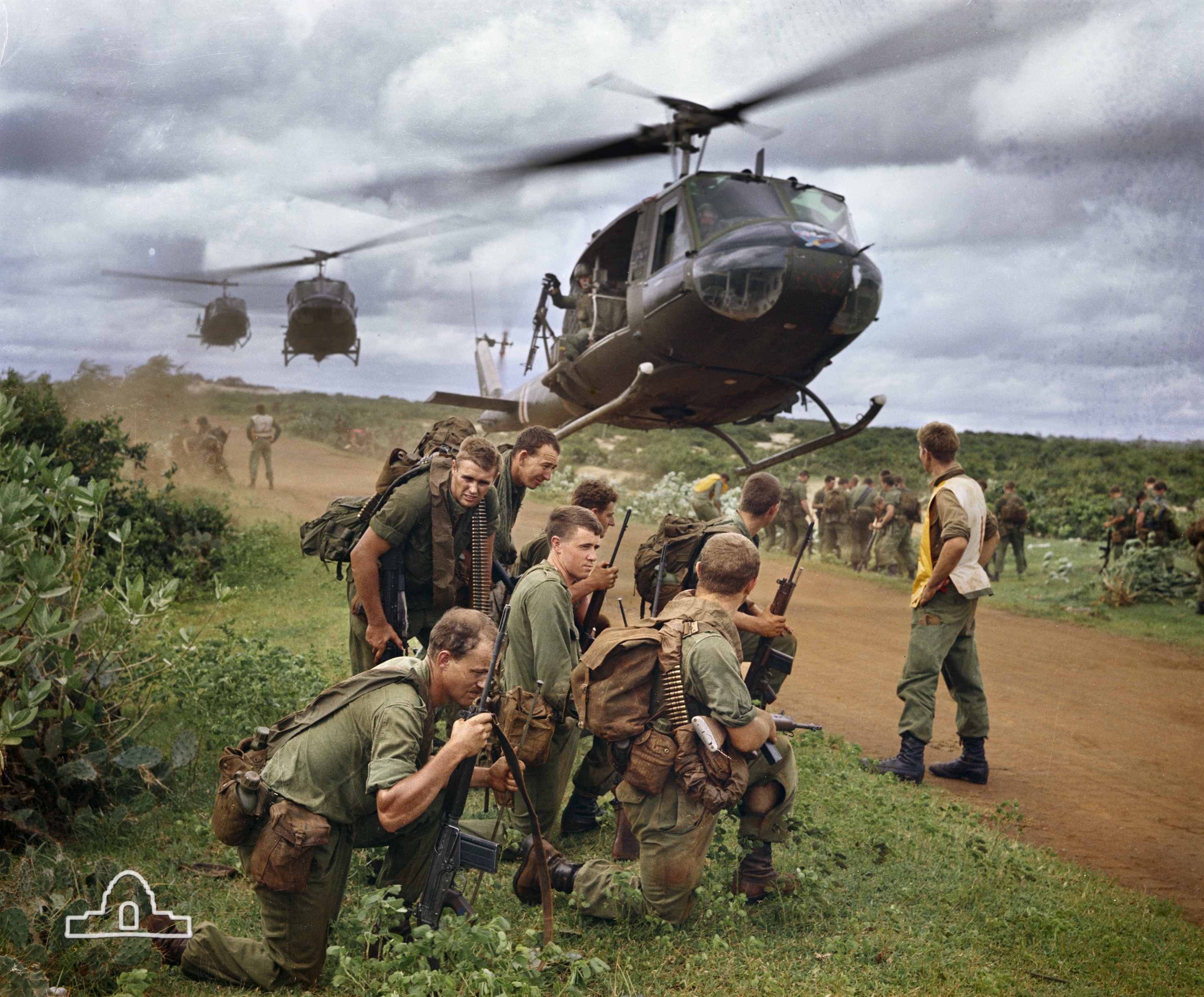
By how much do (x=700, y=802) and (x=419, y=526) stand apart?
80.3 inches

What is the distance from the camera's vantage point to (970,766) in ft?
18.3

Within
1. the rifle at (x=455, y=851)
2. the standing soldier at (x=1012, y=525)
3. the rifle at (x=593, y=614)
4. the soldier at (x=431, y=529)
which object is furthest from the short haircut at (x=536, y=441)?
the standing soldier at (x=1012, y=525)

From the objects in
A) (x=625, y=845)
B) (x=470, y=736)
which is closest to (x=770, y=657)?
(x=625, y=845)

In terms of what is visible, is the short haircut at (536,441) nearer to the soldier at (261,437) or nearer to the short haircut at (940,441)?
the short haircut at (940,441)

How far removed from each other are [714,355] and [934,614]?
15.8 ft

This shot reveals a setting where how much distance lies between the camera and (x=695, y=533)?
4.66 metres

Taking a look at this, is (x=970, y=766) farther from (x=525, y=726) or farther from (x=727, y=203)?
(x=727, y=203)

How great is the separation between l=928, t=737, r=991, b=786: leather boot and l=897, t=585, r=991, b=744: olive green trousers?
0.10m

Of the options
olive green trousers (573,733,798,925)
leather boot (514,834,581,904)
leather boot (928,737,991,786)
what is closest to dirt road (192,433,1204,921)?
leather boot (928,737,991,786)

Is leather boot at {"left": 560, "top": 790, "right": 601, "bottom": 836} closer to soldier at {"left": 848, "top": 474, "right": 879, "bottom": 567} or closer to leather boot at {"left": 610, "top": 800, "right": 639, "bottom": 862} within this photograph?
leather boot at {"left": 610, "top": 800, "right": 639, "bottom": 862}

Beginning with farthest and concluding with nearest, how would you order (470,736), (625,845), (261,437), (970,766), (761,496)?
1. (261,437)
2. (970,766)
3. (761,496)
4. (625,845)
5. (470,736)

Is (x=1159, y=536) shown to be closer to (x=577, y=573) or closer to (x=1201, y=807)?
(x=1201, y=807)

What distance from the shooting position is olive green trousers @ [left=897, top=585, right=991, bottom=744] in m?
5.31

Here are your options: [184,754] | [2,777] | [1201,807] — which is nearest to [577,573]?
[184,754]
